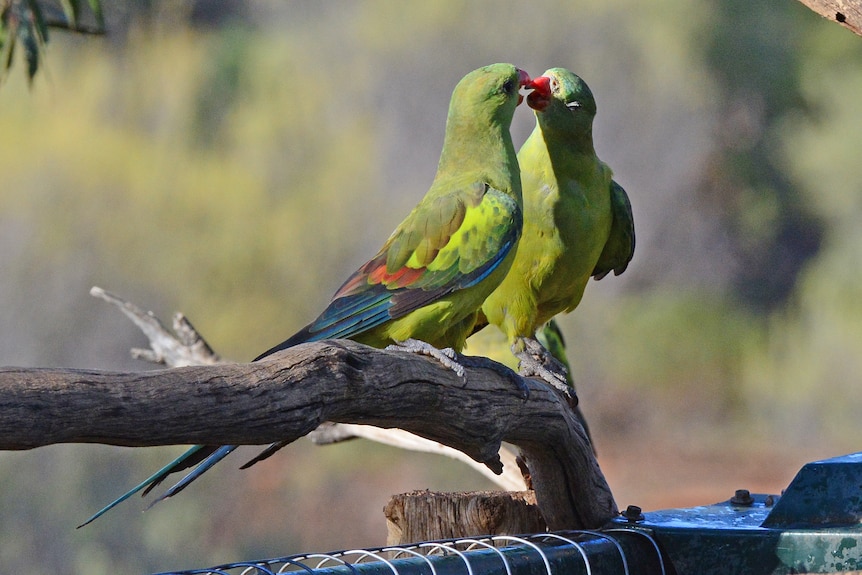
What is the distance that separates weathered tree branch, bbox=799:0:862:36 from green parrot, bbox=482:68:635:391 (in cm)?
51

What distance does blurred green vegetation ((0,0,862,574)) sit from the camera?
7.70 m

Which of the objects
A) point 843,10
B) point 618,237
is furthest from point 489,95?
point 843,10

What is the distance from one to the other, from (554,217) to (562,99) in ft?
0.88

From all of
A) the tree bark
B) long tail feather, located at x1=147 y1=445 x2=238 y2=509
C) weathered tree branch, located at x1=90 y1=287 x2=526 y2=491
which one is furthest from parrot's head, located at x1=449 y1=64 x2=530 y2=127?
weathered tree branch, located at x1=90 y1=287 x2=526 y2=491

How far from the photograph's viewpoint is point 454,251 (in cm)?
190

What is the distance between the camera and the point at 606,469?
7.86 meters

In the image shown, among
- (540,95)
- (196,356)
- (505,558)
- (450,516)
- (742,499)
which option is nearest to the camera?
(505,558)

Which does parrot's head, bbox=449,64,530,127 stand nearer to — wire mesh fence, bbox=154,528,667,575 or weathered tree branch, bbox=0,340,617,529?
weathered tree branch, bbox=0,340,617,529

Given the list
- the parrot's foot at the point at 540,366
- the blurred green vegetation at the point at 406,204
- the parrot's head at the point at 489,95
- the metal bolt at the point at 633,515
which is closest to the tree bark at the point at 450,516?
the metal bolt at the point at 633,515

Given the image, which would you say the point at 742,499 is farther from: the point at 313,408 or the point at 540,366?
the point at 313,408

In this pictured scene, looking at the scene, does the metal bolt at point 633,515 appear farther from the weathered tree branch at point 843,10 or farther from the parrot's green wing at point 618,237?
the weathered tree branch at point 843,10

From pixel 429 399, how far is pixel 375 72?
690 centimetres

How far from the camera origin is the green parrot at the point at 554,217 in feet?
7.25

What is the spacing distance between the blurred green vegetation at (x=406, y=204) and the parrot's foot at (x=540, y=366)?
5468 mm
